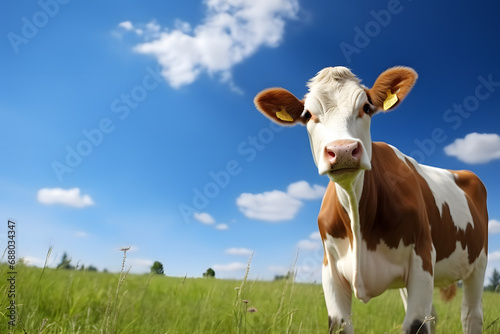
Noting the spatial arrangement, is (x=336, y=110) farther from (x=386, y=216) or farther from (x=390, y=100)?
(x=386, y=216)

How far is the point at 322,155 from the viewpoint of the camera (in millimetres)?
3639

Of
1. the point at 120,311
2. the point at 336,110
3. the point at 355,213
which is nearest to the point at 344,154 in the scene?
the point at 336,110

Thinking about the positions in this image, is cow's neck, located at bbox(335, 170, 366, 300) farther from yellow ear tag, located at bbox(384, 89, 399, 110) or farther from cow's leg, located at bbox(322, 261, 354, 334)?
yellow ear tag, located at bbox(384, 89, 399, 110)

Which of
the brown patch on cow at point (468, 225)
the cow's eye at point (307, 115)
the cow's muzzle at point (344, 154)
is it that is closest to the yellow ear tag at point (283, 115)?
the cow's eye at point (307, 115)

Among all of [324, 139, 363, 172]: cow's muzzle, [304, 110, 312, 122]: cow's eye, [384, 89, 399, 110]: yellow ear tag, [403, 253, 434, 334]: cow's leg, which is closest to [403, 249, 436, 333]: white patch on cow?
[403, 253, 434, 334]: cow's leg

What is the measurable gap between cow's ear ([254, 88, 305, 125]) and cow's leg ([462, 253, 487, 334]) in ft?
11.9

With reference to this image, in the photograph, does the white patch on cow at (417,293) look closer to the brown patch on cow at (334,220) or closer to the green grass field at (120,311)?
the brown patch on cow at (334,220)

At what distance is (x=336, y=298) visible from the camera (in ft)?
14.6

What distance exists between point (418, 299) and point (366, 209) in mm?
981

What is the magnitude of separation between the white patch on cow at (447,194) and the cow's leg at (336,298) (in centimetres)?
160

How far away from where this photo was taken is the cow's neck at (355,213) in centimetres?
414

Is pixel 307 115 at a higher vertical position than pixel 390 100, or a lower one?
lower

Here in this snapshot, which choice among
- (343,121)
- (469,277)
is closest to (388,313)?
(469,277)

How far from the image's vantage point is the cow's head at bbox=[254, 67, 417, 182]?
3615mm
